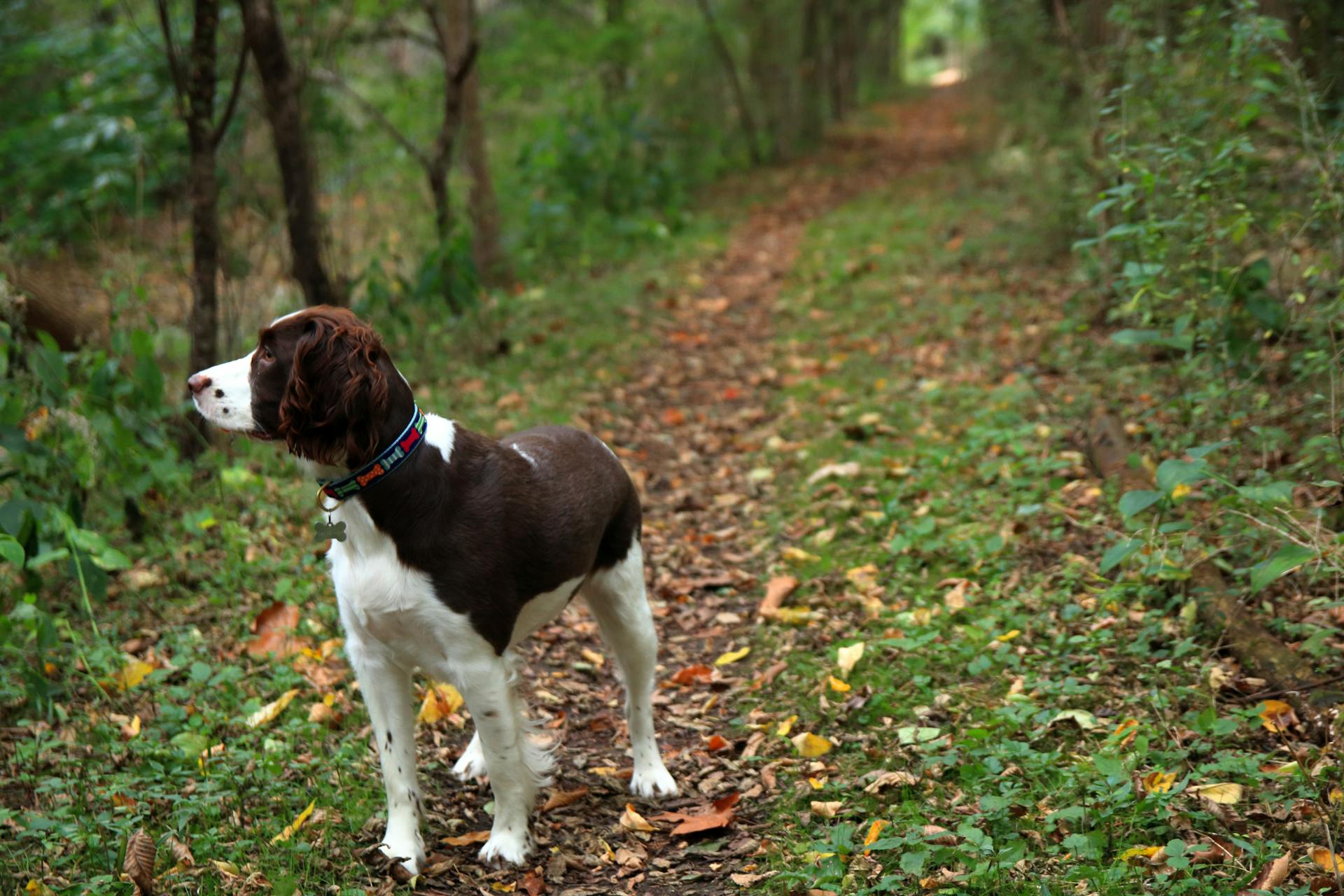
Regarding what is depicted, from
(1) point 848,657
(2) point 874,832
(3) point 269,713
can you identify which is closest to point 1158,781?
(2) point 874,832

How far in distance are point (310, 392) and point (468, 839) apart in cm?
189

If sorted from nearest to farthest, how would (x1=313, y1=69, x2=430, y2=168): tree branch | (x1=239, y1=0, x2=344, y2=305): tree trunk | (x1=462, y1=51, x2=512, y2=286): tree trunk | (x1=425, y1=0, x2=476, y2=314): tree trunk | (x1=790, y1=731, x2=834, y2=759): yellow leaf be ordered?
(x1=790, y1=731, x2=834, y2=759): yellow leaf → (x1=239, y1=0, x2=344, y2=305): tree trunk → (x1=425, y1=0, x2=476, y2=314): tree trunk → (x1=313, y1=69, x2=430, y2=168): tree branch → (x1=462, y1=51, x2=512, y2=286): tree trunk

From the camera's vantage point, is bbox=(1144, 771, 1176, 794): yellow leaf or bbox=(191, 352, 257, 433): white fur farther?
bbox=(1144, 771, 1176, 794): yellow leaf

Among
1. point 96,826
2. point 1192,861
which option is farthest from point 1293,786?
point 96,826

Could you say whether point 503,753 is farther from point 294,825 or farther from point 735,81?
point 735,81

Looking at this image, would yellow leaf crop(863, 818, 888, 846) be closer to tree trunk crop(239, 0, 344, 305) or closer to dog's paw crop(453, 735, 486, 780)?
dog's paw crop(453, 735, 486, 780)

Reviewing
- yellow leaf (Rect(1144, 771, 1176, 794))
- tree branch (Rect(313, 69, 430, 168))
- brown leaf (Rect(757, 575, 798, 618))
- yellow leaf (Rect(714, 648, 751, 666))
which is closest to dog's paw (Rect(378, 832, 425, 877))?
yellow leaf (Rect(714, 648, 751, 666))

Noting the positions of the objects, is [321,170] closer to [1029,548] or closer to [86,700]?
[86,700]

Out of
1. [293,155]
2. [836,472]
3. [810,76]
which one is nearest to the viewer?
[836,472]

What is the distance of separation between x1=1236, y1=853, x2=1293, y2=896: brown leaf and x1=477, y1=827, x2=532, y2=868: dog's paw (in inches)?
94.0

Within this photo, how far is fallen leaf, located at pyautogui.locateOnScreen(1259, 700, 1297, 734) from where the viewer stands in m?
3.93

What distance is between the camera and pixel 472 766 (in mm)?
4523

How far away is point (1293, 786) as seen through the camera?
3527mm

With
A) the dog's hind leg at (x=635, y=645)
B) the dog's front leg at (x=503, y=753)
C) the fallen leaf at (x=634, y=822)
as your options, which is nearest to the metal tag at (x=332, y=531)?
the dog's front leg at (x=503, y=753)
